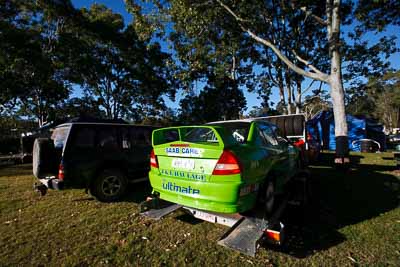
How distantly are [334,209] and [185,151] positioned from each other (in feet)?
10.3

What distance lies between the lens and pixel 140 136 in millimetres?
5594

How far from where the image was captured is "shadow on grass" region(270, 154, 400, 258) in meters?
2.88

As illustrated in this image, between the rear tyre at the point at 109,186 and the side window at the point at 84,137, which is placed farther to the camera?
the rear tyre at the point at 109,186

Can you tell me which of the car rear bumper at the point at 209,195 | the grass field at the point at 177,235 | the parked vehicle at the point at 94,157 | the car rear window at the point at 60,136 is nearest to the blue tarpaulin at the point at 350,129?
the grass field at the point at 177,235

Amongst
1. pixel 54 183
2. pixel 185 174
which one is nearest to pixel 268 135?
pixel 185 174

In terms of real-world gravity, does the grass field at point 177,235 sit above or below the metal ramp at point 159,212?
below

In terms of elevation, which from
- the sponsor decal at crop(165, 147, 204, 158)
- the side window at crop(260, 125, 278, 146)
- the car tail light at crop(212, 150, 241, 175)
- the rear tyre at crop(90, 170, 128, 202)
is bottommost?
the rear tyre at crop(90, 170, 128, 202)

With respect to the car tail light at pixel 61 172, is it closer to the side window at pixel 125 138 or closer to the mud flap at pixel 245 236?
→ the side window at pixel 125 138

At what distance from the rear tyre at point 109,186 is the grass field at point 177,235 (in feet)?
0.77

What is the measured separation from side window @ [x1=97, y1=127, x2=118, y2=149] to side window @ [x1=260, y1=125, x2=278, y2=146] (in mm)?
3444

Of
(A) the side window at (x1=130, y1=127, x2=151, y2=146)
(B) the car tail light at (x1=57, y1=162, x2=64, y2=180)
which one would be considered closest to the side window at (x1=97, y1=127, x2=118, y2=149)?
(A) the side window at (x1=130, y1=127, x2=151, y2=146)

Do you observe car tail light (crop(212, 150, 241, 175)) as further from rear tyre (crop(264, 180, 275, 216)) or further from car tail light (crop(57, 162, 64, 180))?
car tail light (crop(57, 162, 64, 180))

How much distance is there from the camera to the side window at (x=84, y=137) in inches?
171

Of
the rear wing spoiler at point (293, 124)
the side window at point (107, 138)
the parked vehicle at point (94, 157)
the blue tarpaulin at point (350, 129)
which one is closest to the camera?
the parked vehicle at point (94, 157)
